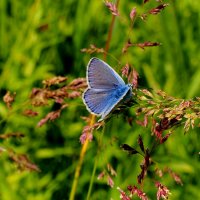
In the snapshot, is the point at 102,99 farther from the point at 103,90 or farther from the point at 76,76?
the point at 76,76

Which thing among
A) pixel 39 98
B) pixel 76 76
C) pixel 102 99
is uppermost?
pixel 102 99

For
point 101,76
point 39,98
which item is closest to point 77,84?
point 39,98

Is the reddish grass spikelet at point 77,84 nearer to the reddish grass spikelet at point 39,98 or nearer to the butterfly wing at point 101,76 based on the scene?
the reddish grass spikelet at point 39,98

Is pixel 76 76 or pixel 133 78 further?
pixel 76 76

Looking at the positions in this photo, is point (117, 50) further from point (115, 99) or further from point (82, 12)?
point (115, 99)

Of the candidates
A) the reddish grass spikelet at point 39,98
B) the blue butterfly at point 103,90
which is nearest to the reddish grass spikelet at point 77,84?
the reddish grass spikelet at point 39,98

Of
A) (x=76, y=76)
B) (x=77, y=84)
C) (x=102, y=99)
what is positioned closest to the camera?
(x=102, y=99)

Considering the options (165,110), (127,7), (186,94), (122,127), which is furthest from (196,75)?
(165,110)
